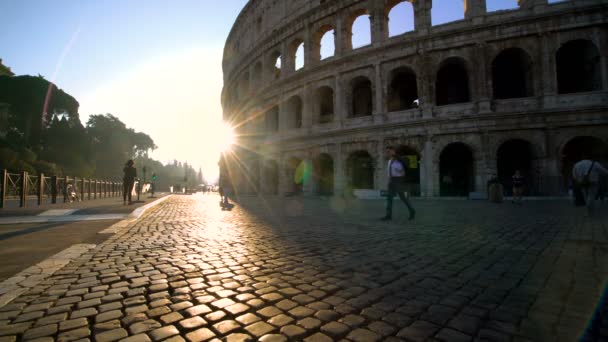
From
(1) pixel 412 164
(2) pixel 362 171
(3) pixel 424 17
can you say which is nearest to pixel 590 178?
(1) pixel 412 164

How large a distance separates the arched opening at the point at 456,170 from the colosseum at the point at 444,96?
0.23 ft

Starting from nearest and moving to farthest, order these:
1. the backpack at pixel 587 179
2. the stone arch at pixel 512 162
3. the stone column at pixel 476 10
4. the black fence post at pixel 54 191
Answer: the backpack at pixel 587 179
the black fence post at pixel 54 191
the stone column at pixel 476 10
the stone arch at pixel 512 162

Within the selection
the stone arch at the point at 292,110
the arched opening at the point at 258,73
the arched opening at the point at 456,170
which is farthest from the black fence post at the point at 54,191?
the arched opening at the point at 456,170

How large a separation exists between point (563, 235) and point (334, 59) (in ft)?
58.2

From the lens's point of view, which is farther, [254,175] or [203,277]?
[254,175]

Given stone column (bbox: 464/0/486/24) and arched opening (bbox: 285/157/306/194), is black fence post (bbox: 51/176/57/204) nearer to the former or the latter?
arched opening (bbox: 285/157/306/194)

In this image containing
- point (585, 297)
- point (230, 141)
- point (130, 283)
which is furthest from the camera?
point (230, 141)

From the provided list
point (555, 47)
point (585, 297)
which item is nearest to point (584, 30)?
point (555, 47)

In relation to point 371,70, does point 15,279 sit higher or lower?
lower

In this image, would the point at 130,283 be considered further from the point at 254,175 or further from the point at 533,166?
the point at 254,175

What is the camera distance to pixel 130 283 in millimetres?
2355

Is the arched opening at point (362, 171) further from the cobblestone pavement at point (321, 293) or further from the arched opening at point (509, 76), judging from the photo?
the cobblestone pavement at point (321, 293)

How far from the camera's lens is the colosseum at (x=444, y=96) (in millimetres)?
14664

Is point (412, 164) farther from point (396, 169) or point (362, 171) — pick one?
point (396, 169)
